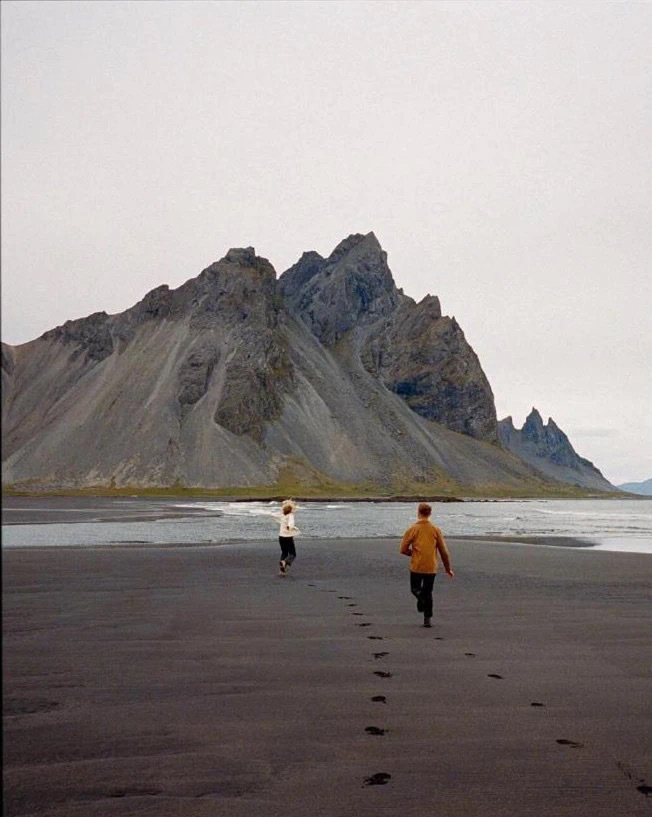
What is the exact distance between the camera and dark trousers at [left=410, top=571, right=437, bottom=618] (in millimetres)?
13836

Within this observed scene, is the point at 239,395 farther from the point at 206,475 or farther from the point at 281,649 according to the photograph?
the point at 281,649

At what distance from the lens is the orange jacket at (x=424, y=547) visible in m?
14.1

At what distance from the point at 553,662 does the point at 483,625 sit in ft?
10.8

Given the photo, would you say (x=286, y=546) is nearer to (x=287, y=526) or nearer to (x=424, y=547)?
(x=287, y=526)

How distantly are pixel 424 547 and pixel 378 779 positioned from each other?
8.28m

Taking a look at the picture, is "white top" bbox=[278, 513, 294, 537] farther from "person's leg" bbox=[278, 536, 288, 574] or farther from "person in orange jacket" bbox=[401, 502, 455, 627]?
"person in orange jacket" bbox=[401, 502, 455, 627]

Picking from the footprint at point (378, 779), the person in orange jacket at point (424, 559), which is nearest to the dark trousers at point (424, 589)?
the person in orange jacket at point (424, 559)

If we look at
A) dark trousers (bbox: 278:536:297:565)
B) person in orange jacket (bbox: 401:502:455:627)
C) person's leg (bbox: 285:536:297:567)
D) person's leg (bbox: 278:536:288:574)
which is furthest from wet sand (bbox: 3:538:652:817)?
person's leg (bbox: 285:536:297:567)

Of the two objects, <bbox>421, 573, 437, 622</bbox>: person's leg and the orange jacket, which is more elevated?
the orange jacket

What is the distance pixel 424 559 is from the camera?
552 inches

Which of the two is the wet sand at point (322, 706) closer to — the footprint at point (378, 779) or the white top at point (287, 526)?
the footprint at point (378, 779)

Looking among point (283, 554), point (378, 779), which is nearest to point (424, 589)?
point (378, 779)

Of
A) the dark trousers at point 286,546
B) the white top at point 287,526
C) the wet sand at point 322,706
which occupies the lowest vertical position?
the wet sand at point 322,706

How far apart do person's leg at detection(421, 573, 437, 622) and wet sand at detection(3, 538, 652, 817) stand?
328 millimetres
